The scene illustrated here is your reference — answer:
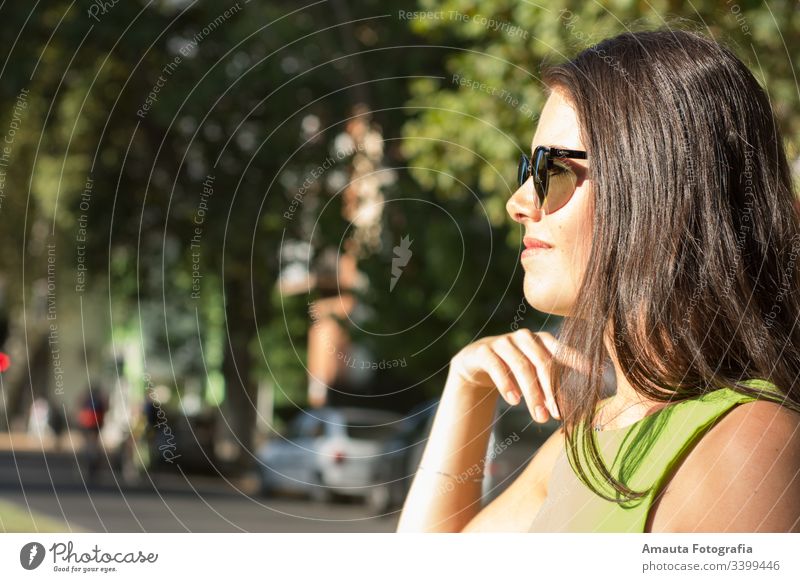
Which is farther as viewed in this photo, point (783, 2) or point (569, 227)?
point (783, 2)

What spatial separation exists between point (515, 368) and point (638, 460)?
374mm

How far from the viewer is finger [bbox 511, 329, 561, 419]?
2.05 m

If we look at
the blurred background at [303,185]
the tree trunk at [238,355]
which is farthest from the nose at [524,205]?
the tree trunk at [238,355]

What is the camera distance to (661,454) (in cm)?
177

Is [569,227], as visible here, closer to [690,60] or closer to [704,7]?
Answer: [690,60]

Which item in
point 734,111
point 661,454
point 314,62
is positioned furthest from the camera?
point 314,62

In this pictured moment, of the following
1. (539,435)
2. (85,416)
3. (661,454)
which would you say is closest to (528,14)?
(539,435)

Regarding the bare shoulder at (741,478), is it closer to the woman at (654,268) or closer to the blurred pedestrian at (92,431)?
the woman at (654,268)

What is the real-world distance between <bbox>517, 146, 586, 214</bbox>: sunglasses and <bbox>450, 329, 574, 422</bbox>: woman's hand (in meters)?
0.25

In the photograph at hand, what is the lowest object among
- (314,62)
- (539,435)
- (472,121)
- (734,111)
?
(539,435)

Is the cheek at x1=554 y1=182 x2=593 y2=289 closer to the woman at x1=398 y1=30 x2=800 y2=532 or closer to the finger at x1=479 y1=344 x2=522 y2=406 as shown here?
the woman at x1=398 y1=30 x2=800 y2=532

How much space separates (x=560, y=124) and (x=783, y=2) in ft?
19.0

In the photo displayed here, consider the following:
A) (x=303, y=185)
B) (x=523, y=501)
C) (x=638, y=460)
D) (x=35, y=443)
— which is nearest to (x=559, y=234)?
(x=638, y=460)
